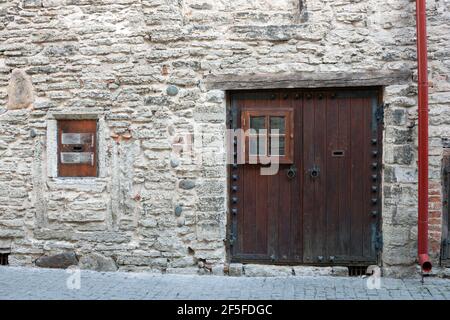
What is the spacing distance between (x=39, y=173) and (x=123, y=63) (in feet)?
4.89

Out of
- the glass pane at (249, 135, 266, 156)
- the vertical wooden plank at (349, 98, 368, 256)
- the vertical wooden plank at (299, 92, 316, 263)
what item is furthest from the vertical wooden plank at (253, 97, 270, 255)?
the vertical wooden plank at (349, 98, 368, 256)

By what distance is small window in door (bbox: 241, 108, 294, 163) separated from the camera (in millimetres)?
5203

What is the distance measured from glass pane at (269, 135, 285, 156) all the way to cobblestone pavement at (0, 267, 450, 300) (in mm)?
1262

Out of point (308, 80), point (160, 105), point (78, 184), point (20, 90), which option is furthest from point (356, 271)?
point (20, 90)

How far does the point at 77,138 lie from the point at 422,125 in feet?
11.5

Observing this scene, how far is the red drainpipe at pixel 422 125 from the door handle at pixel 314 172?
0.97 m

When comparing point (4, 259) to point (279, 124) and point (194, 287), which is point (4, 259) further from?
point (279, 124)

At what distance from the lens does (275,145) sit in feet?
17.2

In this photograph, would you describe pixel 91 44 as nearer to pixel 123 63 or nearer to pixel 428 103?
pixel 123 63

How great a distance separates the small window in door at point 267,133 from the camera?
520 centimetres

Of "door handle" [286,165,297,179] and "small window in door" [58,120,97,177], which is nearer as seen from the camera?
"door handle" [286,165,297,179]

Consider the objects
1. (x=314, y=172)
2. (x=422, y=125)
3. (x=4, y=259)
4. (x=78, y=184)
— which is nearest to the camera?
(x=422, y=125)

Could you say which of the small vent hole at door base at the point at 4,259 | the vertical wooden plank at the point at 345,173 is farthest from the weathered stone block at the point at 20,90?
the vertical wooden plank at the point at 345,173

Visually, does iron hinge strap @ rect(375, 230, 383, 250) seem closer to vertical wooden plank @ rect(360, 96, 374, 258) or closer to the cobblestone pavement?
vertical wooden plank @ rect(360, 96, 374, 258)
